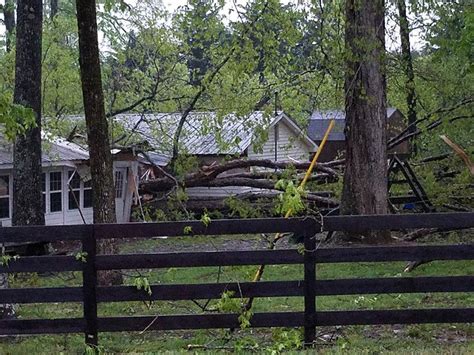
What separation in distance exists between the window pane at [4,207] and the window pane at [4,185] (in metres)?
0.18

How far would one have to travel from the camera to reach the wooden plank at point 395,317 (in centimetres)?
704

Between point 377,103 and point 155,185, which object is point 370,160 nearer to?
point 377,103

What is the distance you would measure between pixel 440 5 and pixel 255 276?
22.3 feet

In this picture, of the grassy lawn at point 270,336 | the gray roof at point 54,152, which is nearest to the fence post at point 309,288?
the grassy lawn at point 270,336

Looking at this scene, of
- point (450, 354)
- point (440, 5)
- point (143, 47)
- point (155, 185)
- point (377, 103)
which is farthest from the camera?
point (155, 185)

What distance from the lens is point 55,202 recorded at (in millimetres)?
24656

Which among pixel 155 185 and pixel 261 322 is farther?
pixel 155 185

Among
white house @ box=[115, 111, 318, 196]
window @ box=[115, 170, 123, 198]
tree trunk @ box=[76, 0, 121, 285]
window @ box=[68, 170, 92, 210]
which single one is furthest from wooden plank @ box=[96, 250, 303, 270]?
window @ box=[115, 170, 123, 198]

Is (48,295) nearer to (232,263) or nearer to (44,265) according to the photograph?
(44,265)

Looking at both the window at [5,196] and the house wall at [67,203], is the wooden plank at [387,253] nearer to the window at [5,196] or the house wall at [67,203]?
the house wall at [67,203]

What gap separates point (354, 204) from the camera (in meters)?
15.8

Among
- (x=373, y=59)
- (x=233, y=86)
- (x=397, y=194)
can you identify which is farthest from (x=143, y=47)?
(x=373, y=59)

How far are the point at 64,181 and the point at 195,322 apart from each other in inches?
738

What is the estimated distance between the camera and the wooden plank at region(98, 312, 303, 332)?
7.04 m
